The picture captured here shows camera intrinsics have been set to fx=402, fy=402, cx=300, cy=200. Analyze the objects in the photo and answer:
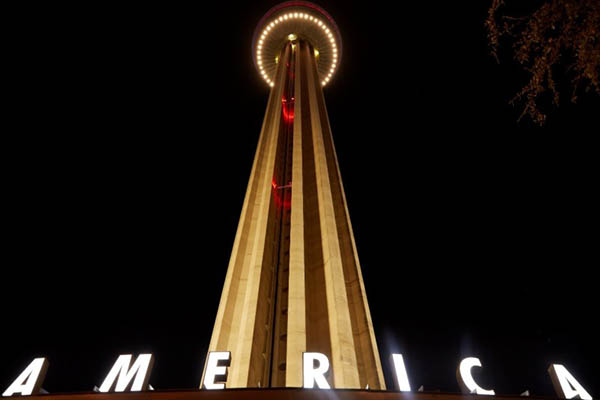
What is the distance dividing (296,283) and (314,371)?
224 inches

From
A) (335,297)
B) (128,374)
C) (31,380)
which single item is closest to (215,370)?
(128,374)

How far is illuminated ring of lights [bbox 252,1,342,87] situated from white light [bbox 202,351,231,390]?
4048 cm

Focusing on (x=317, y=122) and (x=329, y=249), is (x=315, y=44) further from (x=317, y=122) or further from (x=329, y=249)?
(x=329, y=249)

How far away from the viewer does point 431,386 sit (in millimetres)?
44938

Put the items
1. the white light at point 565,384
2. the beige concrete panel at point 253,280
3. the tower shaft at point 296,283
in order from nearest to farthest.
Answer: the white light at point 565,384 < the beige concrete panel at point 253,280 < the tower shaft at point 296,283

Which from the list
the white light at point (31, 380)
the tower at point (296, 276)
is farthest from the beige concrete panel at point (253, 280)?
the white light at point (31, 380)

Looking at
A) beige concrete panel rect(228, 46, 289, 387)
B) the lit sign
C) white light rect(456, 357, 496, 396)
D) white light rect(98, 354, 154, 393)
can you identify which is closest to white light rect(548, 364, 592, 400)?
the lit sign

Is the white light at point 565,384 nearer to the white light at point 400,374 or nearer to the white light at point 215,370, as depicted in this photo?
the white light at point 400,374

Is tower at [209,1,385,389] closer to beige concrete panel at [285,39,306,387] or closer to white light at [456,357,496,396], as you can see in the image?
beige concrete panel at [285,39,306,387]

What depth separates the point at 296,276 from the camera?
16016 millimetres

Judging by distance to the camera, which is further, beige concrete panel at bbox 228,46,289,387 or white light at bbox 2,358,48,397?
beige concrete panel at bbox 228,46,289,387

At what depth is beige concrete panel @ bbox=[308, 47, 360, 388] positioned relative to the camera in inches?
503

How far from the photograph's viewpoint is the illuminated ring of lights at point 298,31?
4419 centimetres

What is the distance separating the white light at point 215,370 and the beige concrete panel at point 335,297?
384cm
